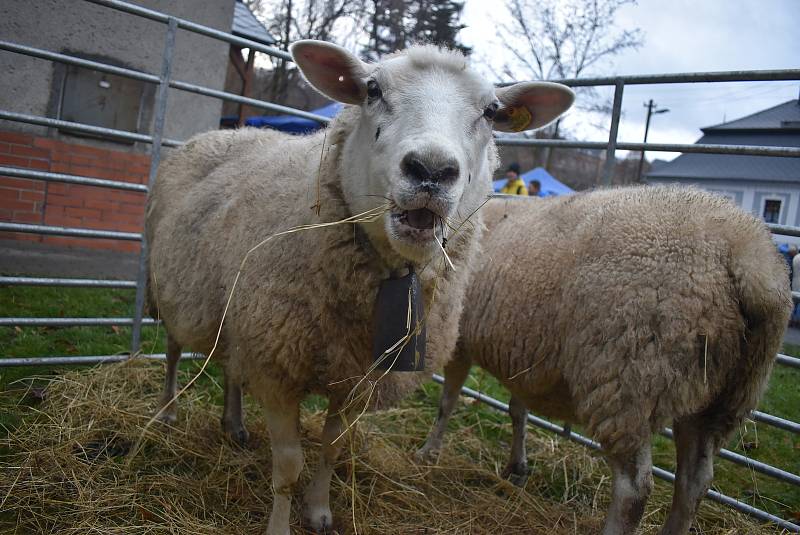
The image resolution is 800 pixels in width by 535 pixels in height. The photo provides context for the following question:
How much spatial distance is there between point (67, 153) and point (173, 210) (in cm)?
479

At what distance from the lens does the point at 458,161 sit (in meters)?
1.93

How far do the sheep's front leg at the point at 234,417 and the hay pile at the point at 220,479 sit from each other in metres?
0.07

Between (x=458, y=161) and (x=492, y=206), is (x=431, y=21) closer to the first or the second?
(x=492, y=206)

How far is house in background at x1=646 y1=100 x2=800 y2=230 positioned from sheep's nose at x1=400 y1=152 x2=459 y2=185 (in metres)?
2.06

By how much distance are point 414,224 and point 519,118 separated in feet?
3.54

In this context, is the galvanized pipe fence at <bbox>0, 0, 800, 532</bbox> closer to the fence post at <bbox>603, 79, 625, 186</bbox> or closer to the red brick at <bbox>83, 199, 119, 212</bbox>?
the fence post at <bbox>603, 79, 625, 186</bbox>

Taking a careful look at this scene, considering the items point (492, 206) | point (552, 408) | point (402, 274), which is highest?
point (492, 206)

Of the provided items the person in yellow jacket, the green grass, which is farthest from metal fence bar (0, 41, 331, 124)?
the person in yellow jacket

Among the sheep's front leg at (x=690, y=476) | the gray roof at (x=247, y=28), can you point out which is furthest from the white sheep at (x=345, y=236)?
the gray roof at (x=247, y=28)

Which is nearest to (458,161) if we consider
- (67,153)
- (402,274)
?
(402,274)

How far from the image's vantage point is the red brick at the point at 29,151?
6398mm

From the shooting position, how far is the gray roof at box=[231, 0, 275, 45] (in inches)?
379

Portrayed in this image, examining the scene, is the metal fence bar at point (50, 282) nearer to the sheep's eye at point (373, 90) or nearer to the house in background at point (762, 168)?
the sheep's eye at point (373, 90)

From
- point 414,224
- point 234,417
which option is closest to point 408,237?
point 414,224
